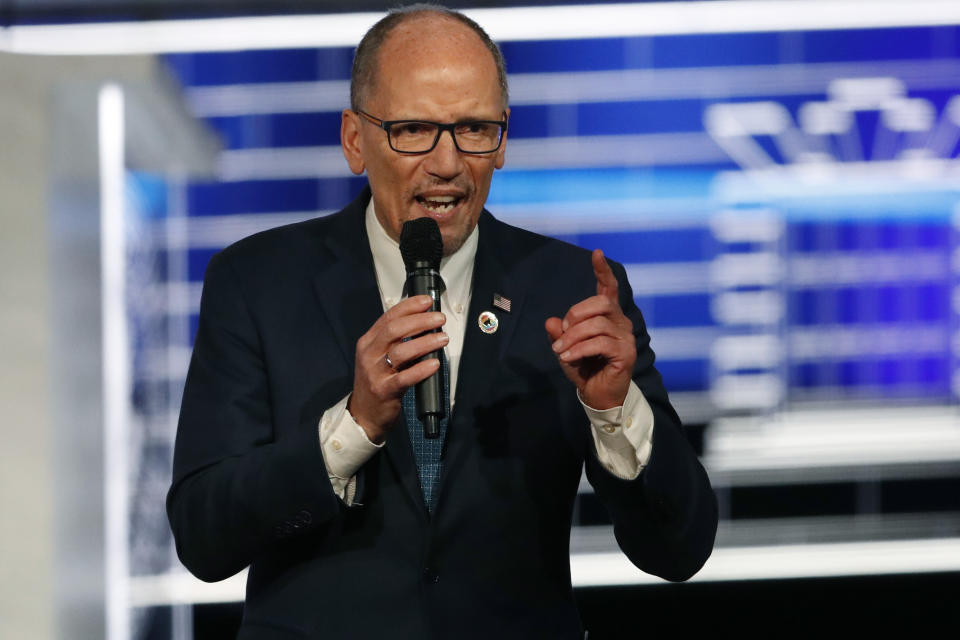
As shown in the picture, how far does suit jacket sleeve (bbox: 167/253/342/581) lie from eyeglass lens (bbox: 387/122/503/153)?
0.91 feet

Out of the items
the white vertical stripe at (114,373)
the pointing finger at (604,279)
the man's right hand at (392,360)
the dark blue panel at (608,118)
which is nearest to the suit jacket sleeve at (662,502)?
the pointing finger at (604,279)

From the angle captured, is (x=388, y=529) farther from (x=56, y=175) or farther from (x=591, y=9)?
(x=591, y=9)

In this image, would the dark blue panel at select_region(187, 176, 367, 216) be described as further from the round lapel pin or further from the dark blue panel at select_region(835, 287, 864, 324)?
the round lapel pin

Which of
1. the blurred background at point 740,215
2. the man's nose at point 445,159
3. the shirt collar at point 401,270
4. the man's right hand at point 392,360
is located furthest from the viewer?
the blurred background at point 740,215

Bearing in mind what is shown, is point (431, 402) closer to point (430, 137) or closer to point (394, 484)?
point (394, 484)

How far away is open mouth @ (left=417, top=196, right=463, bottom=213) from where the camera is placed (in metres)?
1.41

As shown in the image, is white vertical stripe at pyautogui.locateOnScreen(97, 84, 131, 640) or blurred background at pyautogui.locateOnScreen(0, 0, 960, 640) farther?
blurred background at pyautogui.locateOnScreen(0, 0, 960, 640)

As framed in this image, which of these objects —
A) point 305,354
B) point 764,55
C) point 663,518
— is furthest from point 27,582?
point 764,55

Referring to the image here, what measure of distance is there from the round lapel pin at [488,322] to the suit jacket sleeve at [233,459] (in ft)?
0.72

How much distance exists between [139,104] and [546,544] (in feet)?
6.21

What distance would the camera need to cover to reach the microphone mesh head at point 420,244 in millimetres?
1261

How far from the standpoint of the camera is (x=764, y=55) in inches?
161

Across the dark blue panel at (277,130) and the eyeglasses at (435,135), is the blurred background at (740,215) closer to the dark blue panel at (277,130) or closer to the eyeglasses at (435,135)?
the dark blue panel at (277,130)

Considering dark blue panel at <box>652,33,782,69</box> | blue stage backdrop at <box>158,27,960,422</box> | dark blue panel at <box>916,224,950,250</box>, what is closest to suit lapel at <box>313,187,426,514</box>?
blue stage backdrop at <box>158,27,960,422</box>
